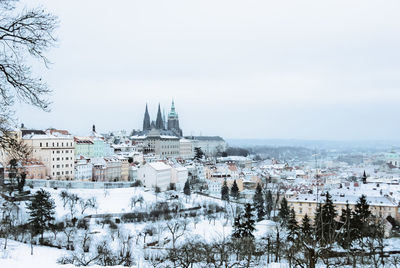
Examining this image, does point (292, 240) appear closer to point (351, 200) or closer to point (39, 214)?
point (39, 214)

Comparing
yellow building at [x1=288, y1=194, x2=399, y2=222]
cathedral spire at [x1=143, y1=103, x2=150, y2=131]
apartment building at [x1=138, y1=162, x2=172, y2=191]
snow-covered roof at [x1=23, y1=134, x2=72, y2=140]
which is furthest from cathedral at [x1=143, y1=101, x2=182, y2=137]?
yellow building at [x1=288, y1=194, x2=399, y2=222]

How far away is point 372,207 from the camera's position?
29.4 metres

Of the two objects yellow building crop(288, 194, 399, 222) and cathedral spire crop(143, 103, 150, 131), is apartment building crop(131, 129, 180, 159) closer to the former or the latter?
Result: cathedral spire crop(143, 103, 150, 131)

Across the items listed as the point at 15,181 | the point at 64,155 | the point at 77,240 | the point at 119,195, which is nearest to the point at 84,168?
the point at 64,155

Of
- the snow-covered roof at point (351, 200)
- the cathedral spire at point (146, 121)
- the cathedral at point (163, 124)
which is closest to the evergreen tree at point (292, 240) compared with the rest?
the snow-covered roof at point (351, 200)

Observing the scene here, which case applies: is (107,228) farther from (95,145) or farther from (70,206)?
(95,145)

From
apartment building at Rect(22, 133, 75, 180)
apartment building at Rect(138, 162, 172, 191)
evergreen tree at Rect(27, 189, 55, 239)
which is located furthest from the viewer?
apartment building at Rect(138, 162, 172, 191)

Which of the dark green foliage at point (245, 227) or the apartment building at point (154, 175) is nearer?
the dark green foliage at point (245, 227)

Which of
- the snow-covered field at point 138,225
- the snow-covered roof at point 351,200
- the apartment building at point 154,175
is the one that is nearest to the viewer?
the snow-covered field at point 138,225

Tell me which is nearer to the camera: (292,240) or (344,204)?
(292,240)

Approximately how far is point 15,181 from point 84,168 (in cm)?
1156

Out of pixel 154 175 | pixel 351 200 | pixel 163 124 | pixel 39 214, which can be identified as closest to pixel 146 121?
pixel 163 124

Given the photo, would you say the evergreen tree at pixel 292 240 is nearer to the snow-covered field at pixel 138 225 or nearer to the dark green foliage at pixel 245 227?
the dark green foliage at pixel 245 227

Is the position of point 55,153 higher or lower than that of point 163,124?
lower
